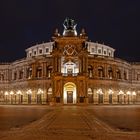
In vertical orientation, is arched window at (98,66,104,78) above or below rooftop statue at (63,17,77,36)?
below

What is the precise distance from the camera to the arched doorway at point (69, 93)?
232 feet

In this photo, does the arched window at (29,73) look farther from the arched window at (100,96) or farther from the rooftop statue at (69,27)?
the arched window at (100,96)

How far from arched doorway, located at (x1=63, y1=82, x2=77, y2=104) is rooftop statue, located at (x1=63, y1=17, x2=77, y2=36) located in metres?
15.1

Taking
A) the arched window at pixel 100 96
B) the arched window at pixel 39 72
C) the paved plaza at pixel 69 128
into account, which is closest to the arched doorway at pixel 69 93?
the arched window at pixel 100 96

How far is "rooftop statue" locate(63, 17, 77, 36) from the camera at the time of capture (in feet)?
258

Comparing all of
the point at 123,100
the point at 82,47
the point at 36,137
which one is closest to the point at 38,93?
the point at 82,47

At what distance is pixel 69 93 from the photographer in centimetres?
7100

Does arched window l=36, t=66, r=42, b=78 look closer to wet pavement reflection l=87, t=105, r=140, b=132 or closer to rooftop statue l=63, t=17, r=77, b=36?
rooftop statue l=63, t=17, r=77, b=36

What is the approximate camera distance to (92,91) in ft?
254

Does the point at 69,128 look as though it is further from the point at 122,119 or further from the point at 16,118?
the point at 16,118

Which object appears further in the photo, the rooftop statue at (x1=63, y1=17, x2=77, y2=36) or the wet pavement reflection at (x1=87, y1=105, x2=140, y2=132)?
the rooftop statue at (x1=63, y1=17, x2=77, y2=36)

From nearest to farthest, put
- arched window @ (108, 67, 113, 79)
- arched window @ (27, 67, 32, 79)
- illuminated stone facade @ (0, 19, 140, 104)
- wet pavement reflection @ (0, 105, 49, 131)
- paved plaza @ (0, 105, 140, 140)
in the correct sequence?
paved plaza @ (0, 105, 140, 140) → wet pavement reflection @ (0, 105, 49, 131) → illuminated stone facade @ (0, 19, 140, 104) → arched window @ (108, 67, 113, 79) → arched window @ (27, 67, 32, 79)

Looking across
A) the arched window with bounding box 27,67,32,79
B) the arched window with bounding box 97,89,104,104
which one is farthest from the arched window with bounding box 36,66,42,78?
the arched window with bounding box 97,89,104,104

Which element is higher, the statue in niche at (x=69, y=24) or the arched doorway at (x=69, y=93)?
the statue in niche at (x=69, y=24)
